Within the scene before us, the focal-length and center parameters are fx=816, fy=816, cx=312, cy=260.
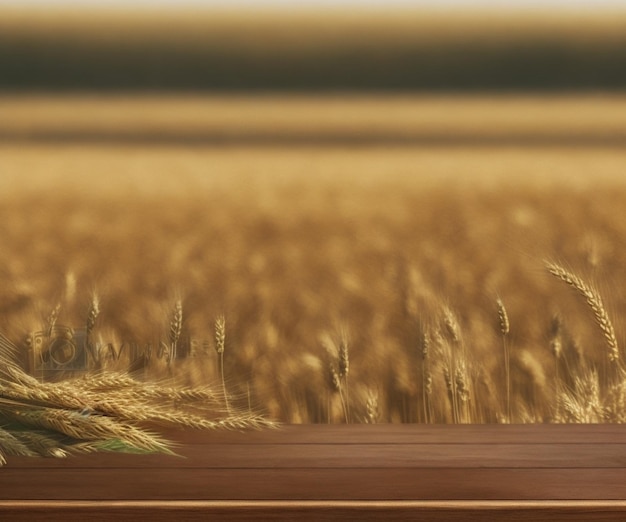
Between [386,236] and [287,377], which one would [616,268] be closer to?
[386,236]

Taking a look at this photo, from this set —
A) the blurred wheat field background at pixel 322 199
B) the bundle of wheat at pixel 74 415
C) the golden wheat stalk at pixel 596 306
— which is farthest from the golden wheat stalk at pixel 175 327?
the golden wheat stalk at pixel 596 306

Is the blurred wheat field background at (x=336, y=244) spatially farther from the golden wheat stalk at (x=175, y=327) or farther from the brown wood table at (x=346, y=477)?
the brown wood table at (x=346, y=477)

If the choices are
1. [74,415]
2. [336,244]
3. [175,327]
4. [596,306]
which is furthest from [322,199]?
[74,415]

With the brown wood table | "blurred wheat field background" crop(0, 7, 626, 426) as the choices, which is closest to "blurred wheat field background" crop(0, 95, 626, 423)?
"blurred wheat field background" crop(0, 7, 626, 426)

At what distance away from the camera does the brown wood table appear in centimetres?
64

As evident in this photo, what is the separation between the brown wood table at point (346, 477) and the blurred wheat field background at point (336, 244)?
0.28 metres

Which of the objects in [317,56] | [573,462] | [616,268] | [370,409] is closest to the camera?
[573,462]

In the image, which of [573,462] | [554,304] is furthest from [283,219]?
[573,462]

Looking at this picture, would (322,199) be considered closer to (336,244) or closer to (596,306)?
(336,244)

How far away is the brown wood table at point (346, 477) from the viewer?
0.64 m

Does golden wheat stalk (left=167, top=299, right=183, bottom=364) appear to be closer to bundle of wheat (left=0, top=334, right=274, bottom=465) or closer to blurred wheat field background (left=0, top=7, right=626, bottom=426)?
blurred wheat field background (left=0, top=7, right=626, bottom=426)

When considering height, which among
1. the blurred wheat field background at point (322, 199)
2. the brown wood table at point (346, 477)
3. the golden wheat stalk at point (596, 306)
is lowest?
the brown wood table at point (346, 477)

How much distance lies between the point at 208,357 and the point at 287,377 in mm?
132

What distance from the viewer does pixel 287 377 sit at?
52.2 inches
